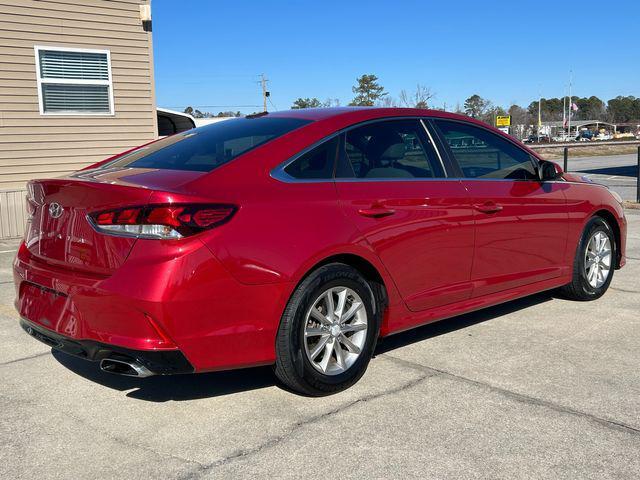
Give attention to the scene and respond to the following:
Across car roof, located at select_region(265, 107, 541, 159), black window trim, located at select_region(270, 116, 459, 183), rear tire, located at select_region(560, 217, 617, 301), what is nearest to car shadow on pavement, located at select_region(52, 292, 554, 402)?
black window trim, located at select_region(270, 116, 459, 183)

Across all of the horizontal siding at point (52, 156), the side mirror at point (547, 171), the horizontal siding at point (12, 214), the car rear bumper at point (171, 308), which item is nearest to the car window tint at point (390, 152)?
the car rear bumper at point (171, 308)

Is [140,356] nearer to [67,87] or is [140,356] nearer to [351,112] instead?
[351,112]

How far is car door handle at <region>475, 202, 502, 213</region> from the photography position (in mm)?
4596

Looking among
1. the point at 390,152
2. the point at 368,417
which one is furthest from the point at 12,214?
the point at 368,417

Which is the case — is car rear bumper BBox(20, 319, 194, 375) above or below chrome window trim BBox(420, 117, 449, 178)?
below

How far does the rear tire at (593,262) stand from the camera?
18.7 ft

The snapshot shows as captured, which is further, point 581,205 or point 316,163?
point 581,205

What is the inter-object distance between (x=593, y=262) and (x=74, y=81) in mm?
8978

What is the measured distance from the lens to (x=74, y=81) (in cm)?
1129

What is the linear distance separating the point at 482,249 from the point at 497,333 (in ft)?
2.50

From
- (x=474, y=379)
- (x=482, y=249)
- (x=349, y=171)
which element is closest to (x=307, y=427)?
(x=474, y=379)

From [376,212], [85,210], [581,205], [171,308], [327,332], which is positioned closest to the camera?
[171,308]

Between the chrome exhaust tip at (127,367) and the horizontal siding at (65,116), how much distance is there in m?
8.01

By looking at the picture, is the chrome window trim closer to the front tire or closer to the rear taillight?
the front tire
